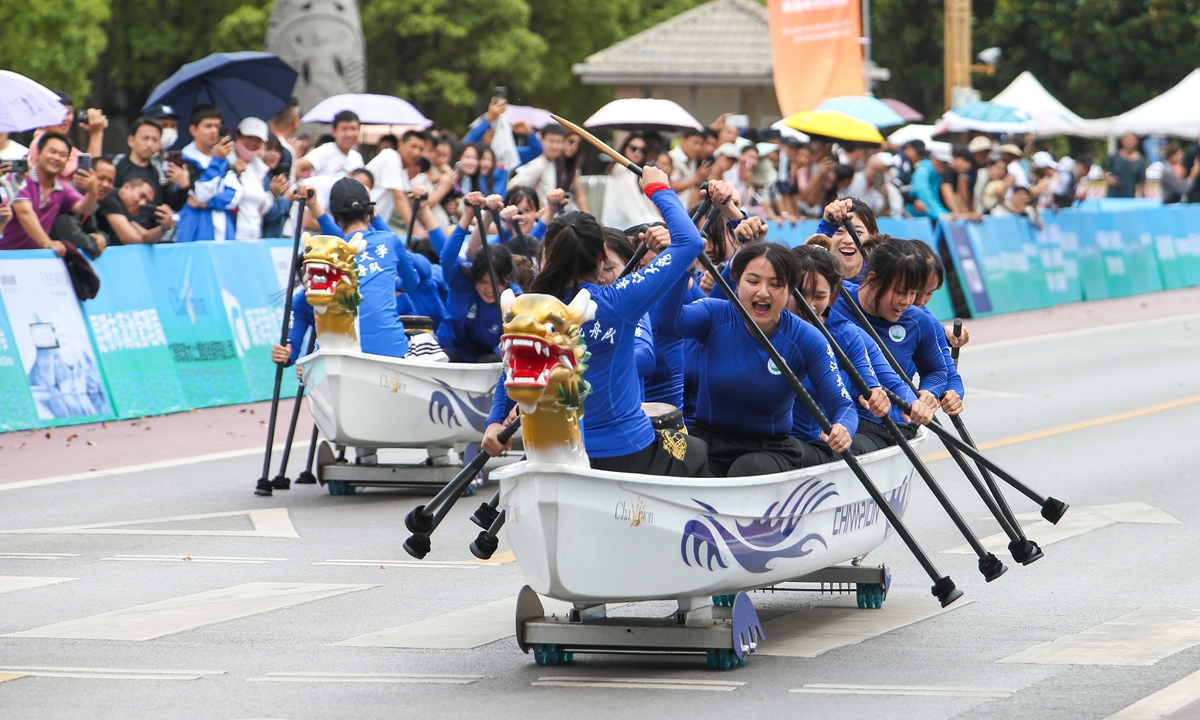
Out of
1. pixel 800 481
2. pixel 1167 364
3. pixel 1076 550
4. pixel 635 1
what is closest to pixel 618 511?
pixel 800 481

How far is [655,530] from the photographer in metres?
6.29

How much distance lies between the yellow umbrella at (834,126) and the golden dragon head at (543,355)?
15.2 meters

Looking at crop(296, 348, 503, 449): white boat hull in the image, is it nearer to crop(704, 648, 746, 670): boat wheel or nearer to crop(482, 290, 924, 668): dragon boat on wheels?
crop(482, 290, 924, 668): dragon boat on wheels

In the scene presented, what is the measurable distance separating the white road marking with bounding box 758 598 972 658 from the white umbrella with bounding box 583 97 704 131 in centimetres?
1121

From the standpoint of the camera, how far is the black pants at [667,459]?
666cm

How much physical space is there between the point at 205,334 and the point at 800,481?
9.71m

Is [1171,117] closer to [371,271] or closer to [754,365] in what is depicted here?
[371,271]

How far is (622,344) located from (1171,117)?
35.8 metres

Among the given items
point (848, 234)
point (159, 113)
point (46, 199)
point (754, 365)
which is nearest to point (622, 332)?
point (754, 365)

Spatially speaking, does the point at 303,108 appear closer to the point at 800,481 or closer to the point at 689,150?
the point at 689,150

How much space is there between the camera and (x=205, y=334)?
15.5m

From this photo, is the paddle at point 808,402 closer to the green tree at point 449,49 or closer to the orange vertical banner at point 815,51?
the orange vertical banner at point 815,51

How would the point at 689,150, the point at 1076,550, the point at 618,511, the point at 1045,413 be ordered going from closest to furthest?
the point at 618,511
the point at 1076,550
the point at 1045,413
the point at 689,150

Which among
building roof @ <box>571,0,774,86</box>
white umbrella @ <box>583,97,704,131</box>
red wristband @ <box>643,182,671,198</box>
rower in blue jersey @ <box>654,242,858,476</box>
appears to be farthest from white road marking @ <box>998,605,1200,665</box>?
building roof @ <box>571,0,774,86</box>
